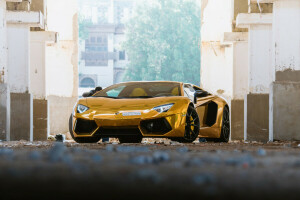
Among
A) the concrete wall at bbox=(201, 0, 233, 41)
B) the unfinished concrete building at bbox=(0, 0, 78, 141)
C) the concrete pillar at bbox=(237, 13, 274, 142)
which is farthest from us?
the concrete wall at bbox=(201, 0, 233, 41)

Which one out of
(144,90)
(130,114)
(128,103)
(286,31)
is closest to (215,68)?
(286,31)

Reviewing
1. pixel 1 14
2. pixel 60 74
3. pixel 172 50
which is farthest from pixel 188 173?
pixel 172 50

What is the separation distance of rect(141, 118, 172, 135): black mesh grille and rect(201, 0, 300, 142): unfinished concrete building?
3670 millimetres

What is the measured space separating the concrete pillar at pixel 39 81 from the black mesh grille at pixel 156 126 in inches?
415

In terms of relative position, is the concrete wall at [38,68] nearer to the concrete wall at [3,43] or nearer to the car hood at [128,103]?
the concrete wall at [3,43]

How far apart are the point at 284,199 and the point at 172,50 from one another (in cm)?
5083

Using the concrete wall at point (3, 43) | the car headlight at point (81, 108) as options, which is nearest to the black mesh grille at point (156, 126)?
the car headlight at point (81, 108)

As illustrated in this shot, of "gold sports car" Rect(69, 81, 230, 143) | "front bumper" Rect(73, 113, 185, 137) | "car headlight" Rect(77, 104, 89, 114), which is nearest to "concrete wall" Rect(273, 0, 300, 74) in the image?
"gold sports car" Rect(69, 81, 230, 143)

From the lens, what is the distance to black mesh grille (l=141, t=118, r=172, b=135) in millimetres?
9812

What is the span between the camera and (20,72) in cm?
1675

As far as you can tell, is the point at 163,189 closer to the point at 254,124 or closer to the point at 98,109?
the point at 98,109

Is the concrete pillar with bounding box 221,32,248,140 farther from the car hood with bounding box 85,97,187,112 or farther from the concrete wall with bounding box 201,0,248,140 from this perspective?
the car hood with bounding box 85,97,187,112

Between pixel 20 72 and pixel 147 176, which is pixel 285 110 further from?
pixel 147 176

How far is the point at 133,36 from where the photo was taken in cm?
5566
